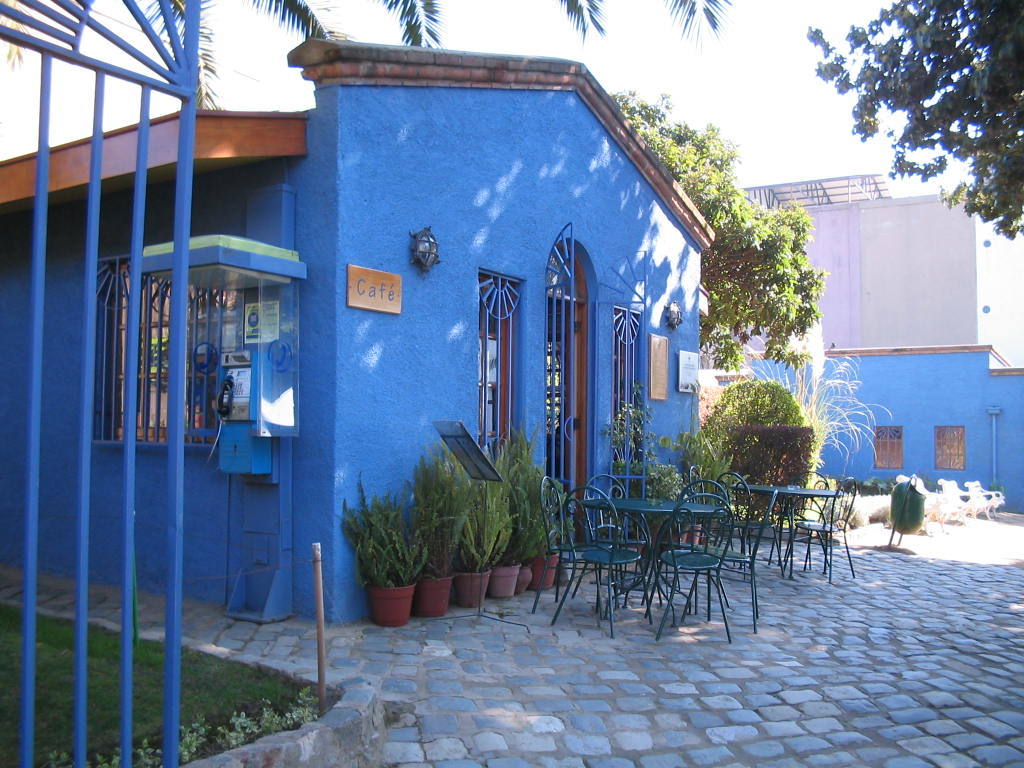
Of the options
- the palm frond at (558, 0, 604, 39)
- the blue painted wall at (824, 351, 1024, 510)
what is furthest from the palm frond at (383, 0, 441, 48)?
the blue painted wall at (824, 351, 1024, 510)

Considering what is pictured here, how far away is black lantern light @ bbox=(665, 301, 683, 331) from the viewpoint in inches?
359

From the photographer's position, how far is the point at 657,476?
7984 millimetres

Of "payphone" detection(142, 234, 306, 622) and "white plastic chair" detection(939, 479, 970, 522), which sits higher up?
"payphone" detection(142, 234, 306, 622)

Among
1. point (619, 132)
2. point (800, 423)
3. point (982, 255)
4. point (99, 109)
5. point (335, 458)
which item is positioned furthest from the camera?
point (982, 255)

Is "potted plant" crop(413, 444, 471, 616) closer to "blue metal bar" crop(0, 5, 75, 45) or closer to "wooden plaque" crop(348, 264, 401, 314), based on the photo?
"wooden plaque" crop(348, 264, 401, 314)

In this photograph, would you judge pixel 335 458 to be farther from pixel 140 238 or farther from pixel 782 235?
pixel 782 235

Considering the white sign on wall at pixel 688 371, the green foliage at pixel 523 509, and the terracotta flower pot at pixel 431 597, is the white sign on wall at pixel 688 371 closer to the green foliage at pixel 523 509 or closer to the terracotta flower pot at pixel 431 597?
the green foliage at pixel 523 509

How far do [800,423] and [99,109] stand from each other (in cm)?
1024

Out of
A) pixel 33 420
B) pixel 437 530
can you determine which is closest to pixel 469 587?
pixel 437 530

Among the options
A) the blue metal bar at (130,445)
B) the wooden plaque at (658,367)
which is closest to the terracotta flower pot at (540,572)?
the wooden plaque at (658,367)

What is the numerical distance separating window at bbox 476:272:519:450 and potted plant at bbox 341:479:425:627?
4.60 ft

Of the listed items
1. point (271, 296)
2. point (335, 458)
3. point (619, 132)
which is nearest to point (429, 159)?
point (271, 296)

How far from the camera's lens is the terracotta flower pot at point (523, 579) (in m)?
6.38

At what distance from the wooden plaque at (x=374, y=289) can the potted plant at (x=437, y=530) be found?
1.17 metres
